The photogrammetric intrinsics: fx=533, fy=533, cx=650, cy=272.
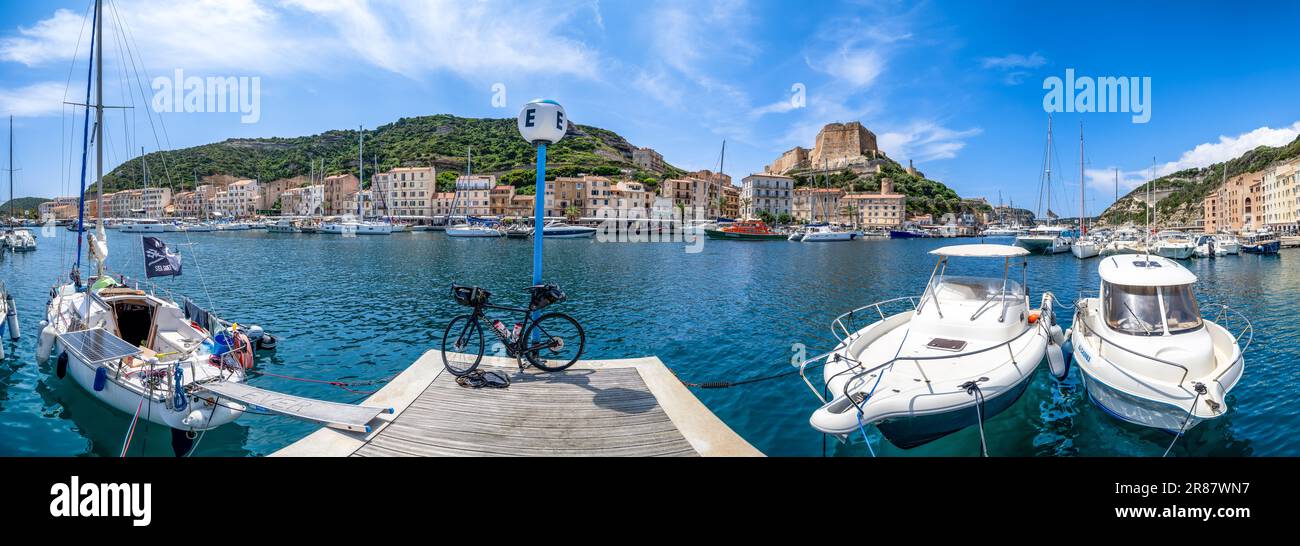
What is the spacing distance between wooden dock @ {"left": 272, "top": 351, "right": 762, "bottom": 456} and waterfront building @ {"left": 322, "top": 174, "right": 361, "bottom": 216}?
15742 centimetres

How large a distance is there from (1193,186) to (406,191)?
234m

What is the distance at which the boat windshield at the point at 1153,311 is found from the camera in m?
9.14

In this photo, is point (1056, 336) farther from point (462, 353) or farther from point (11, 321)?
point (11, 321)

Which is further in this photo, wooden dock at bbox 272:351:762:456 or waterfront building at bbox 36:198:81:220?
waterfront building at bbox 36:198:81:220

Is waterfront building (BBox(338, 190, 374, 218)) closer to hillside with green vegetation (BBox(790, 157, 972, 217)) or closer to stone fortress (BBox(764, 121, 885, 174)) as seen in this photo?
hillside with green vegetation (BBox(790, 157, 972, 217))

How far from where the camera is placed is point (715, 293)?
26.0 metres

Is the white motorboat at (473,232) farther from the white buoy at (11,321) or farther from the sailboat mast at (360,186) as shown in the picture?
the white buoy at (11,321)

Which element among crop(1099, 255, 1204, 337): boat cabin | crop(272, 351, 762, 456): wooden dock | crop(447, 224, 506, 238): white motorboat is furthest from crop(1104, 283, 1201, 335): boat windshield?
crop(447, 224, 506, 238): white motorboat

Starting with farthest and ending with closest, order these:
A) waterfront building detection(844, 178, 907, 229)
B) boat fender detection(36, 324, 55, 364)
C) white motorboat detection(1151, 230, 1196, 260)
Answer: waterfront building detection(844, 178, 907, 229) → white motorboat detection(1151, 230, 1196, 260) → boat fender detection(36, 324, 55, 364)

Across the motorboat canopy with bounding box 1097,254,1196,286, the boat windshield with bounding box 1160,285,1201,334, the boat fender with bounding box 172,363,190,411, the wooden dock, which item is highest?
the motorboat canopy with bounding box 1097,254,1196,286

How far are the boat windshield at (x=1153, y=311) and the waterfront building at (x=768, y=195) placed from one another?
140932 millimetres

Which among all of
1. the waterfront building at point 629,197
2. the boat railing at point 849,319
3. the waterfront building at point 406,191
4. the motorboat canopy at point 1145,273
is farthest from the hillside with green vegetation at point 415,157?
the motorboat canopy at point 1145,273

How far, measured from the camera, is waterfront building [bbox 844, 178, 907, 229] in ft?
495
